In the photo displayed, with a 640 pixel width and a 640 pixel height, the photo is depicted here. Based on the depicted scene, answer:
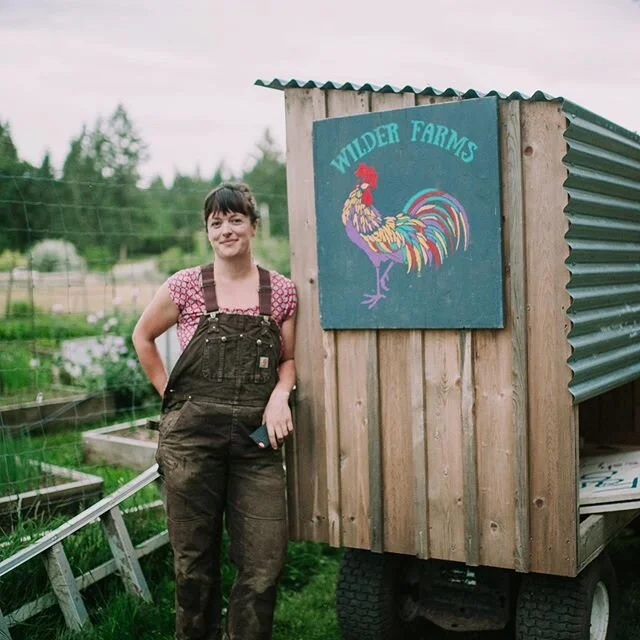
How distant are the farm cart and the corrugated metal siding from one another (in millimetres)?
15

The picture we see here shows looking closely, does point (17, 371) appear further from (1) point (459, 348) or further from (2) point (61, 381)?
(1) point (459, 348)

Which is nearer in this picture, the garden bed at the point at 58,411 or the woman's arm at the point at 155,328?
the woman's arm at the point at 155,328

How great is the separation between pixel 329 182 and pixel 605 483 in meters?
1.89

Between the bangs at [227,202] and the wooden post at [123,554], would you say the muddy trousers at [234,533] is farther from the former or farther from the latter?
the bangs at [227,202]

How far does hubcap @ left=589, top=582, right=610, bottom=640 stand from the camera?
4.05 metres

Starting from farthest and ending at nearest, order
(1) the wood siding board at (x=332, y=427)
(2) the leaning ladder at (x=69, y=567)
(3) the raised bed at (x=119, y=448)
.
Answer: (3) the raised bed at (x=119, y=448), (2) the leaning ladder at (x=69, y=567), (1) the wood siding board at (x=332, y=427)

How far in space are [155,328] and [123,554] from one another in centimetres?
143

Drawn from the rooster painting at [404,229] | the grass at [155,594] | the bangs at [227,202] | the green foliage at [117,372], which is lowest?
the grass at [155,594]

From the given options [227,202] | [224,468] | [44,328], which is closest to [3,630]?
[224,468]

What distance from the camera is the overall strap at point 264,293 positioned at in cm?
384

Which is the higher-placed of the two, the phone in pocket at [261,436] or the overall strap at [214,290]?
the overall strap at [214,290]

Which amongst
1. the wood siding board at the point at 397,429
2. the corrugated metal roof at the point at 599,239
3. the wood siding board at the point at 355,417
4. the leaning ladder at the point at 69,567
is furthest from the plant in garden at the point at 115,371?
the corrugated metal roof at the point at 599,239

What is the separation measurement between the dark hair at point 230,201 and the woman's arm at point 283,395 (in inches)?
21.4

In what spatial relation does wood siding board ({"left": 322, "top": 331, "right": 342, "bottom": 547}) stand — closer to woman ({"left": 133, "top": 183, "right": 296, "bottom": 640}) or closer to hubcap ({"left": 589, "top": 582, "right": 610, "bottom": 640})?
woman ({"left": 133, "top": 183, "right": 296, "bottom": 640})
